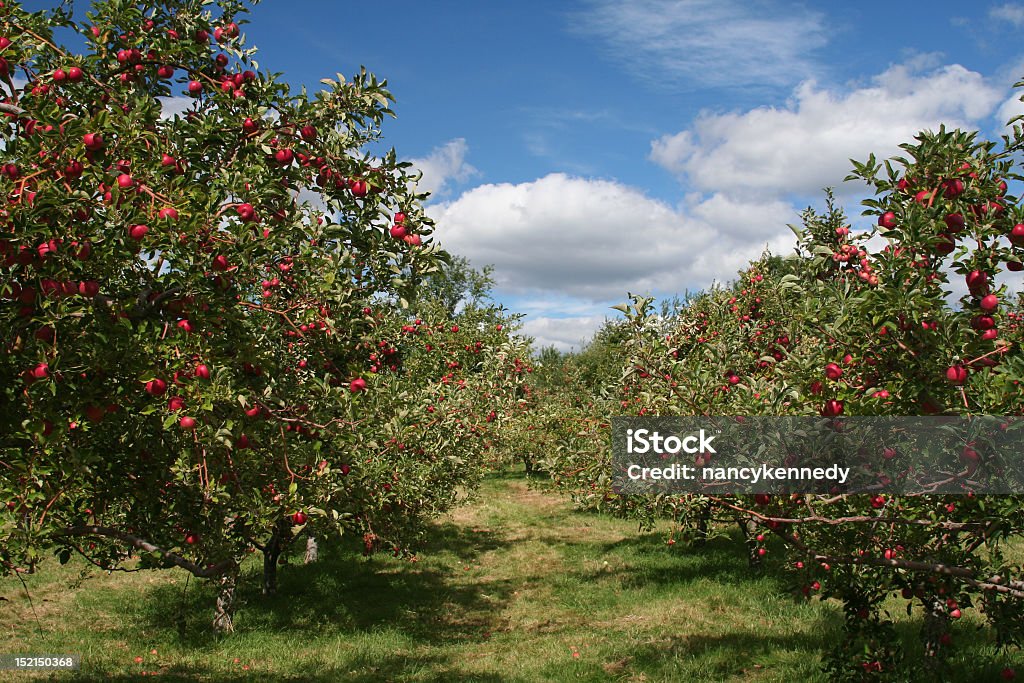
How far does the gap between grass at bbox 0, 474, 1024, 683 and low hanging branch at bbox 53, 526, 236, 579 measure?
8.84 ft

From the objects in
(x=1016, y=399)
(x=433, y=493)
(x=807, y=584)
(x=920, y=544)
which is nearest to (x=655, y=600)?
(x=433, y=493)

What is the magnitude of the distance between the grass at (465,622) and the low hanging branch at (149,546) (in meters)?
2.70

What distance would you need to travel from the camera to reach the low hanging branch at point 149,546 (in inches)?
186

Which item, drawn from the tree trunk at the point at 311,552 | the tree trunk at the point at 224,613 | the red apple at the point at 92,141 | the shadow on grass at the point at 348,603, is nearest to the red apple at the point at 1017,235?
the red apple at the point at 92,141

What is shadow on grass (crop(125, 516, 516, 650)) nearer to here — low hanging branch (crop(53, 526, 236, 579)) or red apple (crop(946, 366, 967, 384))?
low hanging branch (crop(53, 526, 236, 579))

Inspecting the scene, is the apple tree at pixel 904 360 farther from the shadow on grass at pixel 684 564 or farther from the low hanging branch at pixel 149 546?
the shadow on grass at pixel 684 564

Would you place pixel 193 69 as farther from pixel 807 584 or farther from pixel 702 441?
pixel 807 584

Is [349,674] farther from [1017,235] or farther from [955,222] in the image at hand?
[1017,235]

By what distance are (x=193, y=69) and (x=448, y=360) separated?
1050 cm

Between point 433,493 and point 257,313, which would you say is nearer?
point 257,313

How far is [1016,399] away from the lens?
3859mm

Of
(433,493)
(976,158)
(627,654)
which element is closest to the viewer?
(976,158)

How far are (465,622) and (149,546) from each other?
23.4 ft

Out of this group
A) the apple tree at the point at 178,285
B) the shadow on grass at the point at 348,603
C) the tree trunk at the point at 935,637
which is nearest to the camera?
the apple tree at the point at 178,285
